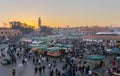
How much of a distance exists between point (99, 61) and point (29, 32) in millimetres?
75122

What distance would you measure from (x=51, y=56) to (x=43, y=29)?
77.3 m

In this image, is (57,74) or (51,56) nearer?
(57,74)

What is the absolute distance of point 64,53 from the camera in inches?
1219

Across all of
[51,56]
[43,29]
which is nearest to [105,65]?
[51,56]

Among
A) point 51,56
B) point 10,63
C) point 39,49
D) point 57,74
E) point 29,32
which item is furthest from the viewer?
point 29,32

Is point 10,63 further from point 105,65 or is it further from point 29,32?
point 29,32

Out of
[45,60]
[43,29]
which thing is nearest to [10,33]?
[43,29]

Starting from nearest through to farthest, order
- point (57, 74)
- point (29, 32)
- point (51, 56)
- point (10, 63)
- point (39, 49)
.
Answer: point (57, 74) < point (10, 63) < point (51, 56) < point (39, 49) < point (29, 32)

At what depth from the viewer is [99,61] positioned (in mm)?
23188

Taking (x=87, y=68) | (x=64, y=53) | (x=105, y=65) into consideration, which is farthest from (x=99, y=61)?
(x=64, y=53)

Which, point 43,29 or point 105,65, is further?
point 43,29

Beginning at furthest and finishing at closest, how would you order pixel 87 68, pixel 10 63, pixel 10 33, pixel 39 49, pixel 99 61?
pixel 10 33, pixel 39 49, pixel 10 63, pixel 99 61, pixel 87 68

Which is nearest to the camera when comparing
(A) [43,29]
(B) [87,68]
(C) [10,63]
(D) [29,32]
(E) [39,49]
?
(B) [87,68]

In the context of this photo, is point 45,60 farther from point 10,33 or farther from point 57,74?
point 10,33
